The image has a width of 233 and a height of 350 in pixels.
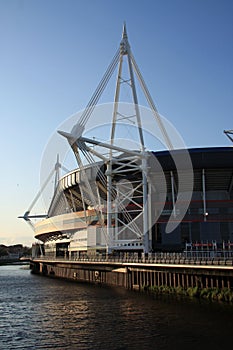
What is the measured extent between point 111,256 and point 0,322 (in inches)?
1114

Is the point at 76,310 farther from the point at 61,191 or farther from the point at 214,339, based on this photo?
the point at 61,191

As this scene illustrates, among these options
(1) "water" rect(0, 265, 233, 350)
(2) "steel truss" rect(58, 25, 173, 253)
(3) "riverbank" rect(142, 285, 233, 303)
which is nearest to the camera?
(1) "water" rect(0, 265, 233, 350)

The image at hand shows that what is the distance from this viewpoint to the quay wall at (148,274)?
35.2 metres

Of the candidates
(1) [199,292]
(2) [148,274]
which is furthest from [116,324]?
(2) [148,274]

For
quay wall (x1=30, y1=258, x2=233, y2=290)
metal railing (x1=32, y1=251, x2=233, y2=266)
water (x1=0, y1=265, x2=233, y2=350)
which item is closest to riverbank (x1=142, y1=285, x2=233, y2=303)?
quay wall (x1=30, y1=258, x2=233, y2=290)

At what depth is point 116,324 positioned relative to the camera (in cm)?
2692

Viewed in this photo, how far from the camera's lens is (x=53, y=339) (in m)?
23.7

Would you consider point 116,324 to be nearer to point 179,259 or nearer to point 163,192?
point 179,259

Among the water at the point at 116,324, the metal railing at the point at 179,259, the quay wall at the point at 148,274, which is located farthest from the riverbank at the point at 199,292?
the metal railing at the point at 179,259

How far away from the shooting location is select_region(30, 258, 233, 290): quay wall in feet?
115

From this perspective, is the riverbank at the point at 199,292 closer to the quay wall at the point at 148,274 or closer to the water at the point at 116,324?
the quay wall at the point at 148,274

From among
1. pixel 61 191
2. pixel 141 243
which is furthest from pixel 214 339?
pixel 61 191

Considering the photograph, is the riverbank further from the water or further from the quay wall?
the water

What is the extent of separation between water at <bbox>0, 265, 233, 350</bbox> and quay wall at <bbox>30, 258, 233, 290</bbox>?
296cm
